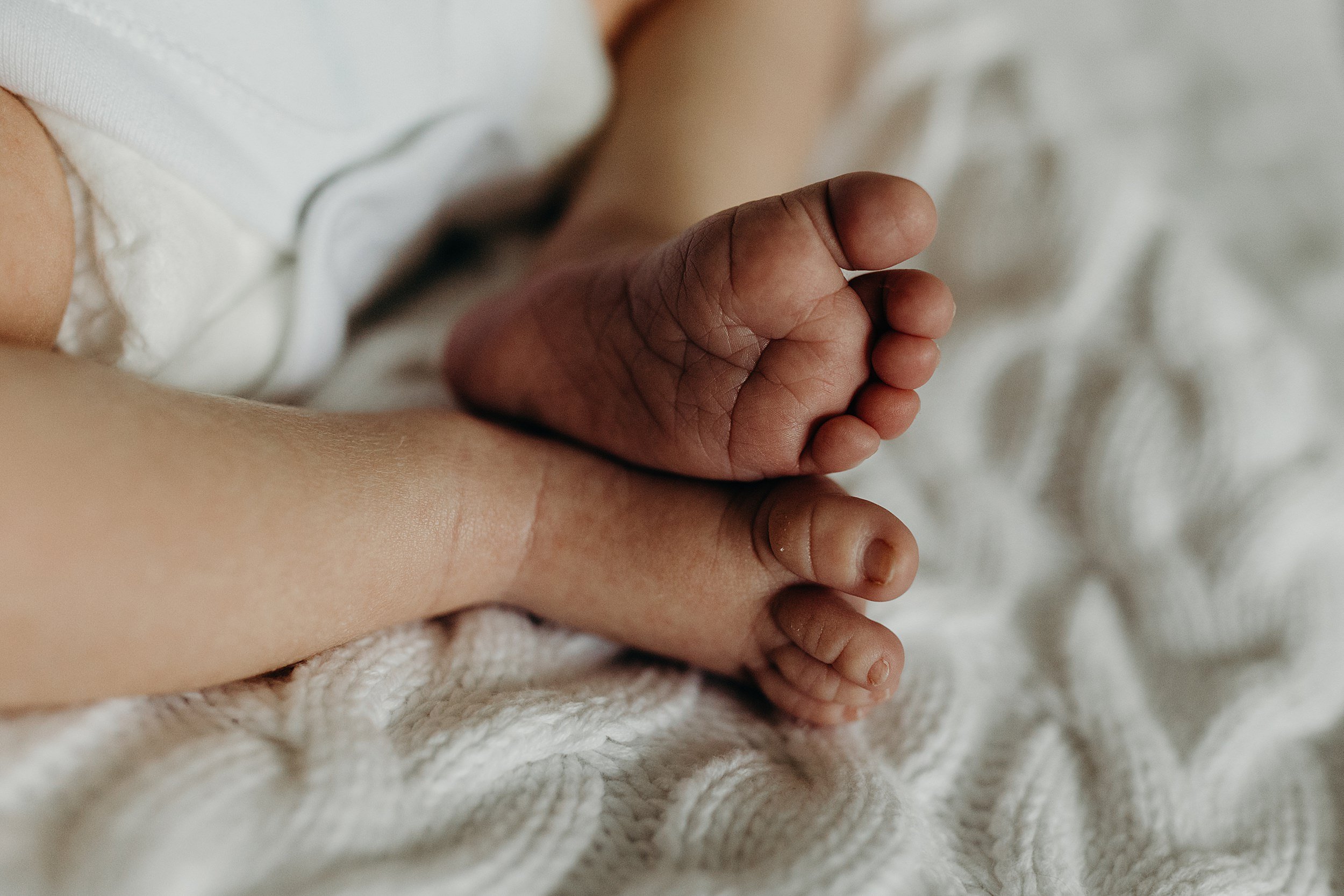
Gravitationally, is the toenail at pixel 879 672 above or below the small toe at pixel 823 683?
above

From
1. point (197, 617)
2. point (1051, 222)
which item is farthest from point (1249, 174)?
point (197, 617)

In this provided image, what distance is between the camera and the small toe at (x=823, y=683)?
0.57m

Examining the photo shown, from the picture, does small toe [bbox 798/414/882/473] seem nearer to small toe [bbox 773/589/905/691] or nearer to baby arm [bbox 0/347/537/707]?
small toe [bbox 773/589/905/691]

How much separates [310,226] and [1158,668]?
2.30 feet

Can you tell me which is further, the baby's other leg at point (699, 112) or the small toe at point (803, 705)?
the baby's other leg at point (699, 112)

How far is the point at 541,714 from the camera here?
0.52 meters

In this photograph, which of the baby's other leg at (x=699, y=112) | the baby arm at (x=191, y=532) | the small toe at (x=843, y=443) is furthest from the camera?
the baby's other leg at (x=699, y=112)

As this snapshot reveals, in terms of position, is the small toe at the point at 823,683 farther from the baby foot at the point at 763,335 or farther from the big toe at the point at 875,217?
the big toe at the point at 875,217

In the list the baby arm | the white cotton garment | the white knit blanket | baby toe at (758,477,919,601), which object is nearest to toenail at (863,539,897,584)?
baby toe at (758,477,919,601)

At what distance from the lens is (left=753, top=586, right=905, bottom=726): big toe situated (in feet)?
1.83

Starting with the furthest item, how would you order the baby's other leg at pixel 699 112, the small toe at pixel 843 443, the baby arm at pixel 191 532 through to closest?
the baby's other leg at pixel 699 112 → the small toe at pixel 843 443 → the baby arm at pixel 191 532

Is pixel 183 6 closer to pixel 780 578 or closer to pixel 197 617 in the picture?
pixel 197 617

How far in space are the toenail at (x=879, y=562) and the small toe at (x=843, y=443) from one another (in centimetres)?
5

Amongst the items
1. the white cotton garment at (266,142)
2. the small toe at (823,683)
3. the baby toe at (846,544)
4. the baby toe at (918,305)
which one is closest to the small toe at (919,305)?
the baby toe at (918,305)
